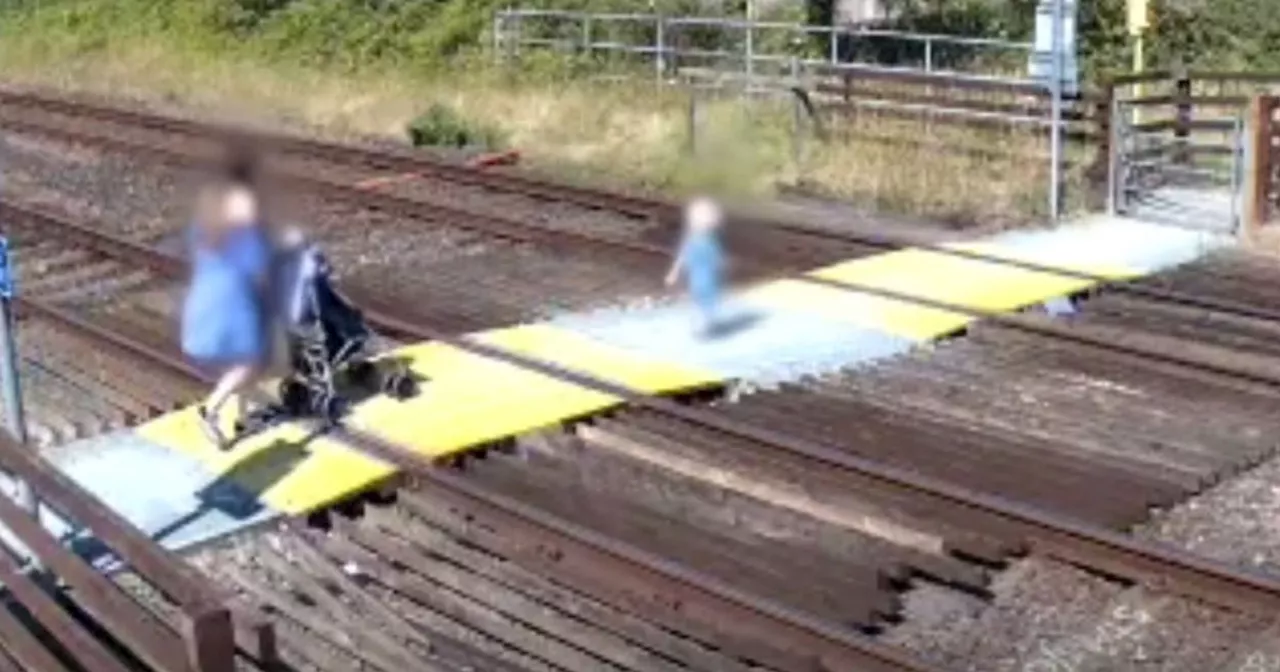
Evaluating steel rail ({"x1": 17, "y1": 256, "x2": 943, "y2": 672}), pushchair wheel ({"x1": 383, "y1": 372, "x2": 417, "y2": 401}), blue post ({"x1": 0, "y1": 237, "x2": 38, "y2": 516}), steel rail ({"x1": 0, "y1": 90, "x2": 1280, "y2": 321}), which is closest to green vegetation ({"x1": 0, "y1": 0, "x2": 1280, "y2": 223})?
steel rail ({"x1": 0, "y1": 90, "x2": 1280, "y2": 321})

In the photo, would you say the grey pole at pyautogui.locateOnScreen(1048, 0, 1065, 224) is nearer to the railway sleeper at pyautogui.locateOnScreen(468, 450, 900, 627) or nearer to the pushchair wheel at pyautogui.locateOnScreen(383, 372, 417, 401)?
the pushchair wheel at pyautogui.locateOnScreen(383, 372, 417, 401)

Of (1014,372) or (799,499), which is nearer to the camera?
(799,499)

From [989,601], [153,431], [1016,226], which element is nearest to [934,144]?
[1016,226]

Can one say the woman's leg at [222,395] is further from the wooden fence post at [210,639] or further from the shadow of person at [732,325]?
the wooden fence post at [210,639]

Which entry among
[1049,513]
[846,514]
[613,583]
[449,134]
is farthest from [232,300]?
[449,134]

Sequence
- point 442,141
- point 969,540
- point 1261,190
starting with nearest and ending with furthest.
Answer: point 969,540, point 1261,190, point 442,141

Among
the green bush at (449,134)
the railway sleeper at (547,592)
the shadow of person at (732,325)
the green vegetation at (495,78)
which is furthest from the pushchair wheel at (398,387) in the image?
the green bush at (449,134)

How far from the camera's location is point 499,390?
11.2m

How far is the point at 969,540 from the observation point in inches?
339

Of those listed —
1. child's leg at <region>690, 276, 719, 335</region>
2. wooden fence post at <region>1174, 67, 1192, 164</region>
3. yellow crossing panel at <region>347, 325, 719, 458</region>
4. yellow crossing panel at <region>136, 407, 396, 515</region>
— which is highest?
wooden fence post at <region>1174, 67, 1192, 164</region>

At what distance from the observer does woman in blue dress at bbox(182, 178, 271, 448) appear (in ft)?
25.6

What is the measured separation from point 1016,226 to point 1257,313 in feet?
12.4

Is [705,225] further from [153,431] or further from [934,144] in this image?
[934,144]

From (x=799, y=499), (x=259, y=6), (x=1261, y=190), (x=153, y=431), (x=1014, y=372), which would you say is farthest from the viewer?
(x=259, y=6)
